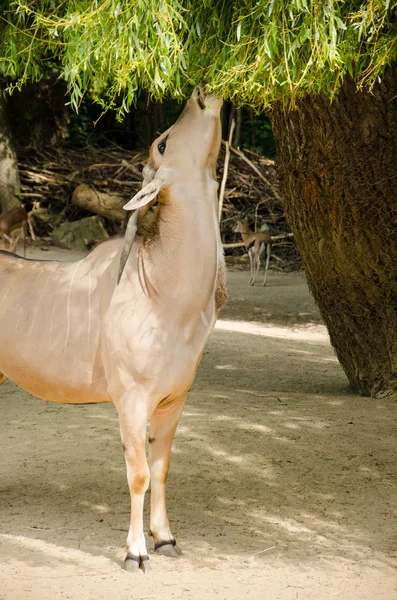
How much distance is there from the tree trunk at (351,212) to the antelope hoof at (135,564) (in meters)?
3.17

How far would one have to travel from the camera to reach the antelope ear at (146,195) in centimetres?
313

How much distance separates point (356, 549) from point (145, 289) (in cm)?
146

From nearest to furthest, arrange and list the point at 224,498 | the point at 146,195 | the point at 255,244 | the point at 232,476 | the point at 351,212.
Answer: the point at 146,195 → the point at 224,498 → the point at 232,476 → the point at 351,212 → the point at 255,244

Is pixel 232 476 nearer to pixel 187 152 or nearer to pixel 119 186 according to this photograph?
pixel 187 152

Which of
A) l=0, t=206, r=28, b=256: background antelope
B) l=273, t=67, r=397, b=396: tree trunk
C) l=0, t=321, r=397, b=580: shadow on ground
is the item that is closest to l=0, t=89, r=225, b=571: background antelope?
l=0, t=321, r=397, b=580: shadow on ground

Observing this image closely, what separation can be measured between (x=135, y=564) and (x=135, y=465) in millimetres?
399

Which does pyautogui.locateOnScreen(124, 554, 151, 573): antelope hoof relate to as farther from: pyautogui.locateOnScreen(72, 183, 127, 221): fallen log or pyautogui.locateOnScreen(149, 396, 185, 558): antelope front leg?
pyautogui.locateOnScreen(72, 183, 127, 221): fallen log

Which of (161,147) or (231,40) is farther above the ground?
(231,40)

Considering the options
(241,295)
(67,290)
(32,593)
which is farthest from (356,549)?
(241,295)

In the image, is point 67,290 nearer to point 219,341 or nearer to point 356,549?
point 356,549

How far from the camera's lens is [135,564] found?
3361 mm

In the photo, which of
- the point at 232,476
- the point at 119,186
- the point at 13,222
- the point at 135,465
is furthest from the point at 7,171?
→ the point at 135,465

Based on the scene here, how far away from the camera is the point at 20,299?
A: 12.2ft

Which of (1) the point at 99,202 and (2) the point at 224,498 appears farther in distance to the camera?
(1) the point at 99,202
